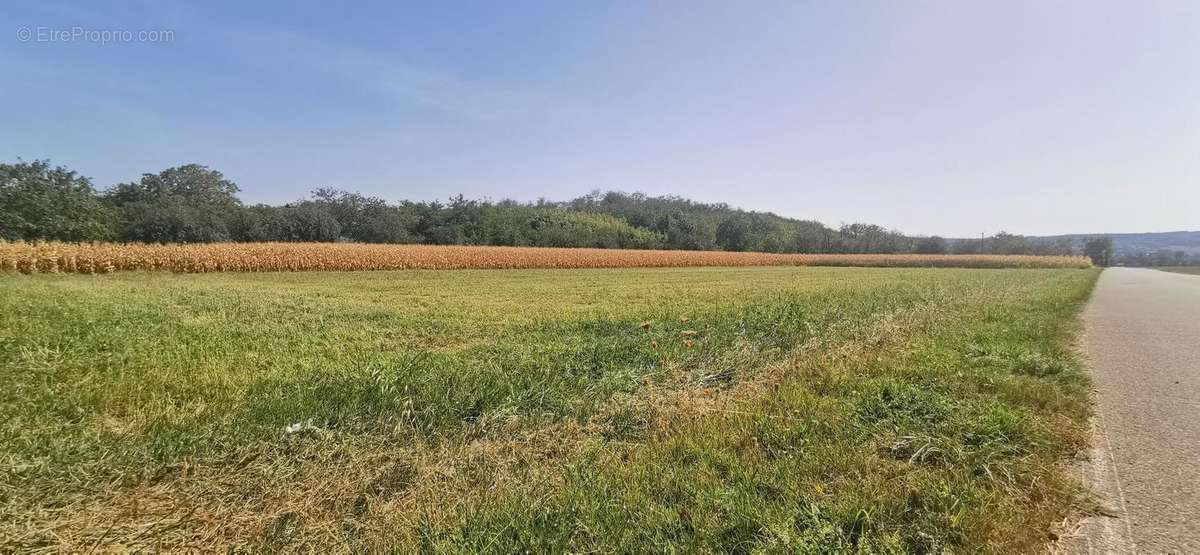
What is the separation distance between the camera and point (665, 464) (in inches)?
122

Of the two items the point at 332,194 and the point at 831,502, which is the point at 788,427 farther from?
the point at 332,194

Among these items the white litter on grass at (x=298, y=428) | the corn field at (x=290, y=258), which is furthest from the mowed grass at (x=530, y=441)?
the corn field at (x=290, y=258)

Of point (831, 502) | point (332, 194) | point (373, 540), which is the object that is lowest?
point (373, 540)

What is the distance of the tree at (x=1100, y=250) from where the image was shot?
110250 mm

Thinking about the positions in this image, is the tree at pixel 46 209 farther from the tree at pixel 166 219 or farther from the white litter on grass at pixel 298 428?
the white litter on grass at pixel 298 428

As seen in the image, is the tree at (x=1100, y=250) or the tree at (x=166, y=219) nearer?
the tree at (x=166, y=219)

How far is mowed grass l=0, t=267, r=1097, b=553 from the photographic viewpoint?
239 cm

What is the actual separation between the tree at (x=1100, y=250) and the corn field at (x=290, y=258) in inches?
4563

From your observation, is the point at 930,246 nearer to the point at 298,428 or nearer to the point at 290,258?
the point at 290,258

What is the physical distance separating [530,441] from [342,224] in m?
72.7

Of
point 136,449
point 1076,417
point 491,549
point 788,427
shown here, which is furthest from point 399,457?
point 1076,417

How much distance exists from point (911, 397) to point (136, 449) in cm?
575

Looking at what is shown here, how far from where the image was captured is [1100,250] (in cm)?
11169

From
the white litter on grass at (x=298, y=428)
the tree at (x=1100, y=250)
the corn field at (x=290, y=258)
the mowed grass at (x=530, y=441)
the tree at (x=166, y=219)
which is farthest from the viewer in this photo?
the tree at (x=1100, y=250)
